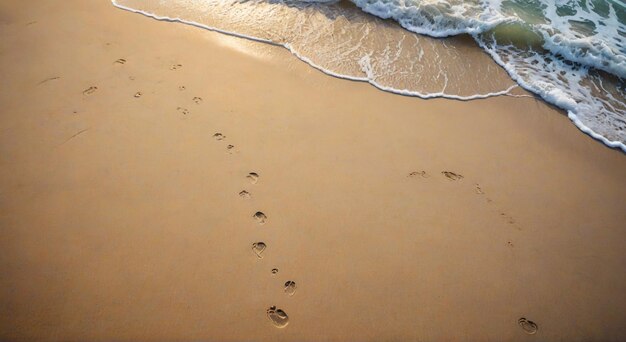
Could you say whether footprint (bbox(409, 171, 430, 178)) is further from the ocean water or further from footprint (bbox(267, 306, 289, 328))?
footprint (bbox(267, 306, 289, 328))

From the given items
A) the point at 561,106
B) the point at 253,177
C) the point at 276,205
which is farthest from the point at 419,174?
the point at 561,106

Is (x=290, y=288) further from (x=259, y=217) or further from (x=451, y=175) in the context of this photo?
(x=451, y=175)

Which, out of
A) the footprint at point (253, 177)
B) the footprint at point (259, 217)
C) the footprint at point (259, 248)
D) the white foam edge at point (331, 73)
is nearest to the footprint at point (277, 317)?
the footprint at point (259, 248)

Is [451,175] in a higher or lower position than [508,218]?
higher

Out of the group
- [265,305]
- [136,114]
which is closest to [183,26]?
[136,114]

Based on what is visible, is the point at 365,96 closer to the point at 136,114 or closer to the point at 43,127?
the point at 136,114

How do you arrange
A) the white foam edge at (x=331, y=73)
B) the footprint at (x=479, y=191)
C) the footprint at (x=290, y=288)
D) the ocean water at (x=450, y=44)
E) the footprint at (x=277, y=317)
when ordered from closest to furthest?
the footprint at (x=277, y=317) → the footprint at (x=290, y=288) → the footprint at (x=479, y=191) → the white foam edge at (x=331, y=73) → the ocean water at (x=450, y=44)

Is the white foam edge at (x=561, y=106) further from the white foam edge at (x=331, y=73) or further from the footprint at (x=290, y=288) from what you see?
the footprint at (x=290, y=288)
